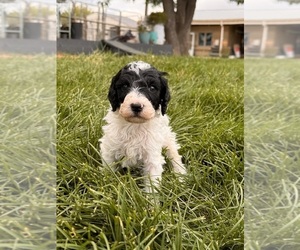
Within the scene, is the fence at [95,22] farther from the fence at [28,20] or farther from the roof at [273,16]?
the roof at [273,16]

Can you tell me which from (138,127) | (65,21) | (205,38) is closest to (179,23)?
(65,21)


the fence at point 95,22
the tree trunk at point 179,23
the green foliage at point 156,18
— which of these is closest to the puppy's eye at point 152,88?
the fence at point 95,22

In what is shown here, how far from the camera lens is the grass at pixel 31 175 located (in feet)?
3.03

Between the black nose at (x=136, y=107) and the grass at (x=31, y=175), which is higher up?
the black nose at (x=136, y=107)

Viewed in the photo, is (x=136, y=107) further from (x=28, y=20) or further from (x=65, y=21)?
(x=65, y=21)

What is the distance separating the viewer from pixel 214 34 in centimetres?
2084

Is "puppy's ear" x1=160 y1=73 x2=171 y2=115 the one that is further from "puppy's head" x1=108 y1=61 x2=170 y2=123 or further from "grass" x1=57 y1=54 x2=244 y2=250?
"grass" x1=57 y1=54 x2=244 y2=250

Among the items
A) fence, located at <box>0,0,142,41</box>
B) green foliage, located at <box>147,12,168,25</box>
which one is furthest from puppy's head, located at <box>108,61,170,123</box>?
green foliage, located at <box>147,12,168,25</box>

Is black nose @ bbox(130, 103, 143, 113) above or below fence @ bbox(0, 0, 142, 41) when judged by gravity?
below

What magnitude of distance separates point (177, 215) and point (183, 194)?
0.25 metres

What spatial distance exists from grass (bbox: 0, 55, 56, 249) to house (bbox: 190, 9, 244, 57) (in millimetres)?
16744

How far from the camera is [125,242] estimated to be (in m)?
1.15

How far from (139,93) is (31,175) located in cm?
78

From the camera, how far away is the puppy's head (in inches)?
65.5
